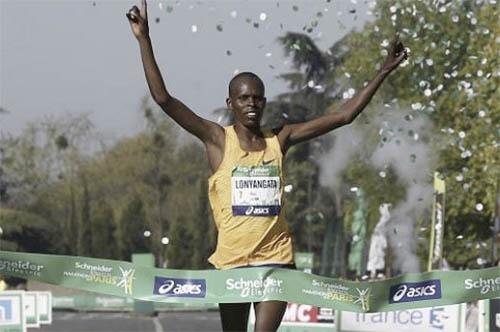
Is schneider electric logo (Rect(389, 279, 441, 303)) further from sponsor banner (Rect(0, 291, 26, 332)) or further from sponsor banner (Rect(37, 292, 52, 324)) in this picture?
sponsor banner (Rect(37, 292, 52, 324))

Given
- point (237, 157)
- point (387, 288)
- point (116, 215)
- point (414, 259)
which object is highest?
point (116, 215)

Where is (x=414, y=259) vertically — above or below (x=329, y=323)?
above

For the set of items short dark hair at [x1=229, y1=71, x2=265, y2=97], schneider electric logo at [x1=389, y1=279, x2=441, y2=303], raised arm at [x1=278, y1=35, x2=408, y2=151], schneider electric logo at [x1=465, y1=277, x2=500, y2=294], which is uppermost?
short dark hair at [x1=229, y1=71, x2=265, y2=97]

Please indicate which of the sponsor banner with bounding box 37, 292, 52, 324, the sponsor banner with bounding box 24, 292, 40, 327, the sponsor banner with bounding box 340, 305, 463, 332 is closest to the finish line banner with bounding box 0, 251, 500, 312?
the sponsor banner with bounding box 340, 305, 463, 332

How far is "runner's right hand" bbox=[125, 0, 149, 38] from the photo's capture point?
5.66m

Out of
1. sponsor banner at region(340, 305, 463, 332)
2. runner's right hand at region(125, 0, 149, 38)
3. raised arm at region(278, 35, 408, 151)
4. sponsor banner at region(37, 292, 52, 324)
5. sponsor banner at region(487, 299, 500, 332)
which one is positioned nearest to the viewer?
runner's right hand at region(125, 0, 149, 38)

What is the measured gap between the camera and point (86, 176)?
2023 inches

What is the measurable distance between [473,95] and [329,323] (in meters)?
12.0

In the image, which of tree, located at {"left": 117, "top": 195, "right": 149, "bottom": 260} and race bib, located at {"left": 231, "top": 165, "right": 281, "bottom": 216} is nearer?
race bib, located at {"left": 231, "top": 165, "right": 281, "bottom": 216}

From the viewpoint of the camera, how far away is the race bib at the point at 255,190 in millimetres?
5719

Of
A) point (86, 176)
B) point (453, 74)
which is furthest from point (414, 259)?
point (86, 176)

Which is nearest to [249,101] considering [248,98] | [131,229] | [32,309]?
[248,98]

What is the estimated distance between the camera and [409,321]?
12.5 m

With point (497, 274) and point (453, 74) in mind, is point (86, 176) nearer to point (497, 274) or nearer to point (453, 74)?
point (453, 74)
